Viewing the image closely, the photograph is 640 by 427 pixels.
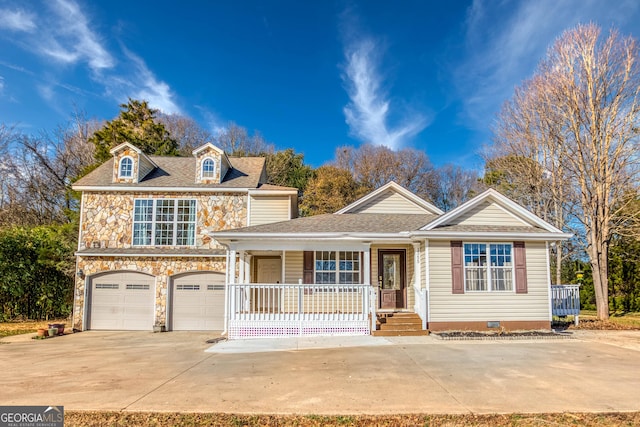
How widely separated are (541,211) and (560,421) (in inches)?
753

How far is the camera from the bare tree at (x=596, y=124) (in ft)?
48.2

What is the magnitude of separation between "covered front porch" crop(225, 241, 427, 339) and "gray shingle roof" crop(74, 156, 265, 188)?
11.2 feet

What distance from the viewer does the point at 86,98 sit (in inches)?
1032

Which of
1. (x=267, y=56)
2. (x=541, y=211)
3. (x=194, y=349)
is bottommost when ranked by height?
(x=194, y=349)

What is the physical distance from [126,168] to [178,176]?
6.56 ft

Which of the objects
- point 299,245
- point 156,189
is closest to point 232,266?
point 299,245

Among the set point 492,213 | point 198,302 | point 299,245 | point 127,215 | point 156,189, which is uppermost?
point 156,189

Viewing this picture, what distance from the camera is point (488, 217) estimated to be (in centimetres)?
1211

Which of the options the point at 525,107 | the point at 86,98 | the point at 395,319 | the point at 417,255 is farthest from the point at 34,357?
the point at 86,98

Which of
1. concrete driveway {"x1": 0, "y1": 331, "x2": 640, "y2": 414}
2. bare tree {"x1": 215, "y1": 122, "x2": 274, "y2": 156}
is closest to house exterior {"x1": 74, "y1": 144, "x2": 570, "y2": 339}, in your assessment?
concrete driveway {"x1": 0, "y1": 331, "x2": 640, "y2": 414}

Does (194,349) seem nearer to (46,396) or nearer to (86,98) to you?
(46,396)

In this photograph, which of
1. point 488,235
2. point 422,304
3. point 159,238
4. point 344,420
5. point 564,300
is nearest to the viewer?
point 344,420

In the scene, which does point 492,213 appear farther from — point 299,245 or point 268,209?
point 268,209

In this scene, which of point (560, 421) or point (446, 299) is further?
point (446, 299)
